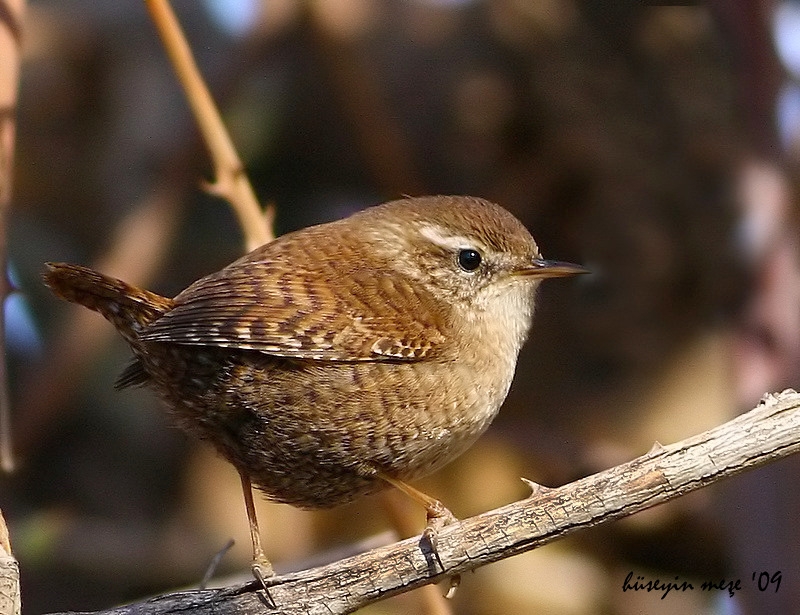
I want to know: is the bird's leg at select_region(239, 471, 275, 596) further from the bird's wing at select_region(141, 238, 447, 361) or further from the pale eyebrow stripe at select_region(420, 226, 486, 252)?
the pale eyebrow stripe at select_region(420, 226, 486, 252)

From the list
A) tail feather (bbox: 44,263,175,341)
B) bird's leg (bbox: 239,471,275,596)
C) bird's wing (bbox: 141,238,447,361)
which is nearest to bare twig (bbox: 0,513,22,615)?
bird's leg (bbox: 239,471,275,596)

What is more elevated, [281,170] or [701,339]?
[281,170]

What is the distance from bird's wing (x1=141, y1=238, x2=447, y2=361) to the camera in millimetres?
2764

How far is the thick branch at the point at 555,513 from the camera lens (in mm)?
2373

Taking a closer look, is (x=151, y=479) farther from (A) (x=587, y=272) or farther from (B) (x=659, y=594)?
(A) (x=587, y=272)

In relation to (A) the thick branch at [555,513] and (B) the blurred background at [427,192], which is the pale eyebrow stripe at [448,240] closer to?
(A) the thick branch at [555,513]

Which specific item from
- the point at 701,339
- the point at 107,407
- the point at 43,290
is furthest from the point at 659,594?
the point at 43,290

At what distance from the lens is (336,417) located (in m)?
2.79

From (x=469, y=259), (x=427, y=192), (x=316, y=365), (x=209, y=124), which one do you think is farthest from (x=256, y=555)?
(x=427, y=192)

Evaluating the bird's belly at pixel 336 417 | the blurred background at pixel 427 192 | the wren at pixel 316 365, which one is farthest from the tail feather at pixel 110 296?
the blurred background at pixel 427 192

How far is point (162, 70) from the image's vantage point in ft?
20.9

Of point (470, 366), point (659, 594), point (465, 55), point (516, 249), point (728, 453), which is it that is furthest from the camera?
point (465, 55)

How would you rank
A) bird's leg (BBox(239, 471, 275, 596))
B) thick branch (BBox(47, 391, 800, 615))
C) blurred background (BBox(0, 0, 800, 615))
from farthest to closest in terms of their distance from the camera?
1. blurred background (BBox(0, 0, 800, 615))
2. bird's leg (BBox(239, 471, 275, 596))
3. thick branch (BBox(47, 391, 800, 615))

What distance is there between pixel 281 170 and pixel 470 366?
3495 millimetres
